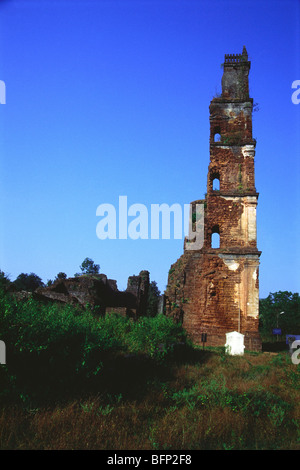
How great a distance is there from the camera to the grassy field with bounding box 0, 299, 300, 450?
472 cm

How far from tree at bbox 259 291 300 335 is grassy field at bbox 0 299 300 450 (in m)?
31.1

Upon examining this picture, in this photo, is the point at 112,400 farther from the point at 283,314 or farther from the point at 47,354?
the point at 283,314

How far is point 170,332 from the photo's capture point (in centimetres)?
1220

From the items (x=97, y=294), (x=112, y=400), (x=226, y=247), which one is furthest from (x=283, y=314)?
(x=112, y=400)

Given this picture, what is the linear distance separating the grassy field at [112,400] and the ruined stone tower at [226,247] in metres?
8.53

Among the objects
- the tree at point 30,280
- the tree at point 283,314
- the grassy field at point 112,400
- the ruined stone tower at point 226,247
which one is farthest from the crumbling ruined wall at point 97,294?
the tree at point 30,280

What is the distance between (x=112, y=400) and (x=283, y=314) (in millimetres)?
40853

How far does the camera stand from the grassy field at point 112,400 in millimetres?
4722

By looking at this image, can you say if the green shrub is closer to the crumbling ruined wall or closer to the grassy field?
the grassy field

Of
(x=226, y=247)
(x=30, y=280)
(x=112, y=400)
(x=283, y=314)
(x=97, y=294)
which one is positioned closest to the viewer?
(x=112, y=400)

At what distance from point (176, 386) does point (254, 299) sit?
1041 centimetres

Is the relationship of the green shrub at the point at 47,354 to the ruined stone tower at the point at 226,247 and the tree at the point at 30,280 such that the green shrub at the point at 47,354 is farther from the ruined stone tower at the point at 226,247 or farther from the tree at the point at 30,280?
A: the tree at the point at 30,280

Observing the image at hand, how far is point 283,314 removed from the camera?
1687 inches

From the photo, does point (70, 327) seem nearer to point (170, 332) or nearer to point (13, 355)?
point (13, 355)
